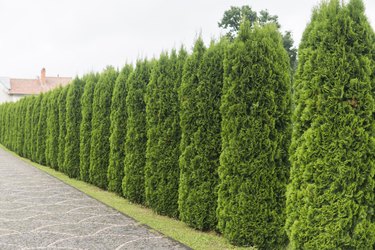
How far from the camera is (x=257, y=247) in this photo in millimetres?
5934

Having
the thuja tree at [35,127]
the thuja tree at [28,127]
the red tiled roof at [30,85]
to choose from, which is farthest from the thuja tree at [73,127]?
the red tiled roof at [30,85]

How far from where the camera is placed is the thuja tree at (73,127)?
1481 cm

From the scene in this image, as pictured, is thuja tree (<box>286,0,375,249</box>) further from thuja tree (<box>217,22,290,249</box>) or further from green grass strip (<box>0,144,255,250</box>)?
green grass strip (<box>0,144,255,250</box>)

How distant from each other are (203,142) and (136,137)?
3122mm

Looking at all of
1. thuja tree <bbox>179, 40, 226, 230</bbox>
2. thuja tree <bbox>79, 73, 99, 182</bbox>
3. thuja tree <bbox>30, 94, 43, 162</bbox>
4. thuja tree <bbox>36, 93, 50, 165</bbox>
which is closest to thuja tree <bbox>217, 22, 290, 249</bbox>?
thuja tree <bbox>179, 40, 226, 230</bbox>

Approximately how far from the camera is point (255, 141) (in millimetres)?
5965

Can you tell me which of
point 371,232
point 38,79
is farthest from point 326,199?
point 38,79

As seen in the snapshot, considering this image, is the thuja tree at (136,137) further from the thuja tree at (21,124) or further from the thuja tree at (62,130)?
the thuja tree at (21,124)

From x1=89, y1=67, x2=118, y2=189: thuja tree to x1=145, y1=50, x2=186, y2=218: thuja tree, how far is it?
355 centimetres

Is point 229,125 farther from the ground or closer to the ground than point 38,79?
closer to the ground

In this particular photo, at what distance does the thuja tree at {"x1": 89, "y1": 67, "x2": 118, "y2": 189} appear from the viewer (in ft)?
40.0

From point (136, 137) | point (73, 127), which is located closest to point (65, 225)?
point (136, 137)

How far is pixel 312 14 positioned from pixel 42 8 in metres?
11.4

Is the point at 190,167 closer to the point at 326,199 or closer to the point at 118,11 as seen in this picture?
the point at 326,199
